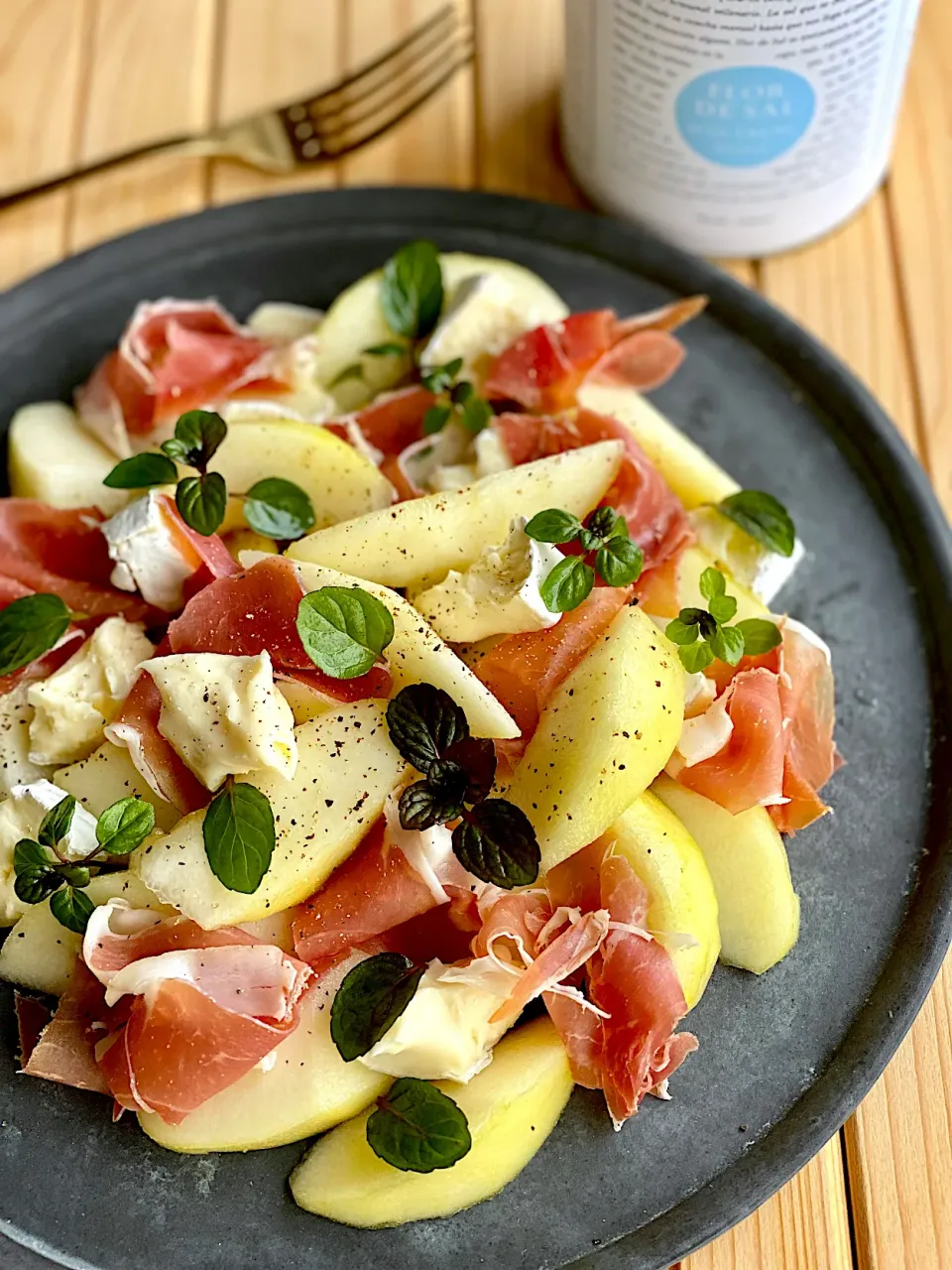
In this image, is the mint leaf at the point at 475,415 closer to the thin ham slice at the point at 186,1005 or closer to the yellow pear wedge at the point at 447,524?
the yellow pear wedge at the point at 447,524


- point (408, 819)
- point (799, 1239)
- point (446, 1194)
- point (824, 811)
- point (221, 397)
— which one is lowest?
point (799, 1239)

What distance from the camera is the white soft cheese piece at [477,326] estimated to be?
5.50ft

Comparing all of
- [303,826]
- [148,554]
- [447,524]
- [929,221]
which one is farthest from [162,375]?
[929,221]

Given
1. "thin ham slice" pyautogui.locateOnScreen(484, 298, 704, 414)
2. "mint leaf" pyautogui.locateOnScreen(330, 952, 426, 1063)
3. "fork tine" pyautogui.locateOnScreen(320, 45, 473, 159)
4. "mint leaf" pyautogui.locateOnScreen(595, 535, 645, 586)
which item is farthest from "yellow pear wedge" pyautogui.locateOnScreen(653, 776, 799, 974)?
"fork tine" pyautogui.locateOnScreen(320, 45, 473, 159)

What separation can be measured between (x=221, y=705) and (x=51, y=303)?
0.88 m

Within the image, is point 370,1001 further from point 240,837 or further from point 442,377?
point 442,377

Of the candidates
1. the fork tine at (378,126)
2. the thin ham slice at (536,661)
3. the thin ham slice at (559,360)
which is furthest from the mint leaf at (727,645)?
the fork tine at (378,126)

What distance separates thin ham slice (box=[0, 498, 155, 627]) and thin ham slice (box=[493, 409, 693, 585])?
485 mm

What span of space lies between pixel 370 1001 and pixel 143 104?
165 centimetres

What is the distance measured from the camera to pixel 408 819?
4.06 ft

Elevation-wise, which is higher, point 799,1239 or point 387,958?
point 387,958

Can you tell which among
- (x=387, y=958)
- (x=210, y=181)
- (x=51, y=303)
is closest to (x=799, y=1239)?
(x=387, y=958)

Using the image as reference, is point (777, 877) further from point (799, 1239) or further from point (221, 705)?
point (221, 705)

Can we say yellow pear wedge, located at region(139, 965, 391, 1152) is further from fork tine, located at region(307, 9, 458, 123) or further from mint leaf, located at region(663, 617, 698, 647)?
fork tine, located at region(307, 9, 458, 123)
